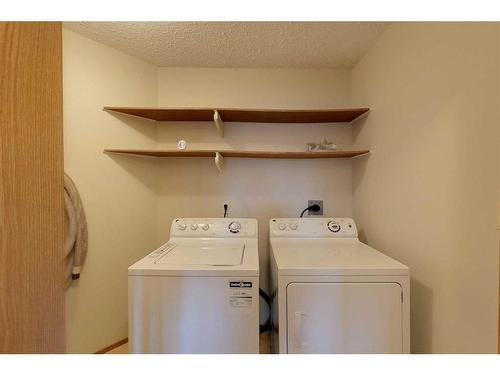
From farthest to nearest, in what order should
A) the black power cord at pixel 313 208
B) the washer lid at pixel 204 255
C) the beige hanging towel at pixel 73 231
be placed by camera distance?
the black power cord at pixel 313 208 < the beige hanging towel at pixel 73 231 < the washer lid at pixel 204 255

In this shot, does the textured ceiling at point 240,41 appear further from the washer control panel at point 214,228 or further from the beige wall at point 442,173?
the washer control panel at point 214,228

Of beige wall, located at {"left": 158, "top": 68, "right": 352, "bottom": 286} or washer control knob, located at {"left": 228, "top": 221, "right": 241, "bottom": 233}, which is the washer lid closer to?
washer control knob, located at {"left": 228, "top": 221, "right": 241, "bottom": 233}

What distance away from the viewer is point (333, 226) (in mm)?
1766

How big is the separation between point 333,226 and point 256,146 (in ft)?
3.16

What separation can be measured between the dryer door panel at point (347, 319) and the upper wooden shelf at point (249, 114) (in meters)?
1.28

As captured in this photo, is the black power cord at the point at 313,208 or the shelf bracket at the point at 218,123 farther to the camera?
the black power cord at the point at 313,208

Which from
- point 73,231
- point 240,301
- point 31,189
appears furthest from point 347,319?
point 73,231

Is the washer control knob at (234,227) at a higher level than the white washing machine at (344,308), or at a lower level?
higher

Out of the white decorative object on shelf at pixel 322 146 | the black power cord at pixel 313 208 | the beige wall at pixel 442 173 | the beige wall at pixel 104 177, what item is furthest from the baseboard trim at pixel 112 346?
the white decorative object on shelf at pixel 322 146

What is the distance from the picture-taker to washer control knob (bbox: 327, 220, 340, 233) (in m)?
1.75

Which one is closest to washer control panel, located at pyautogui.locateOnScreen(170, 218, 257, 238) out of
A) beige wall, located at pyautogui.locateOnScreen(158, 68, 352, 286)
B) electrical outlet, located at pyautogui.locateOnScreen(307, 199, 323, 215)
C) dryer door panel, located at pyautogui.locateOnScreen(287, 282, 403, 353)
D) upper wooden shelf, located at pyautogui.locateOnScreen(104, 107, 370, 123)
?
beige wall, located at pyautogui.locateOnScreen(158, 68, 352, 286)

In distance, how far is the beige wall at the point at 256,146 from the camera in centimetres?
205

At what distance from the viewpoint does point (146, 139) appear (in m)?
1.99

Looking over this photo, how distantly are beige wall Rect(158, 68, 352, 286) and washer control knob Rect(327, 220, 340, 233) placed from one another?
0.29 m
